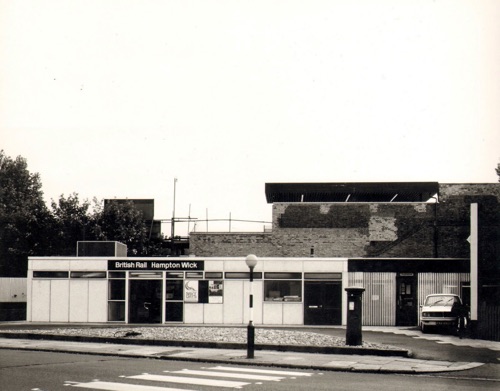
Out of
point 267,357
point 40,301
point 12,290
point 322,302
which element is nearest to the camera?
point 267,357

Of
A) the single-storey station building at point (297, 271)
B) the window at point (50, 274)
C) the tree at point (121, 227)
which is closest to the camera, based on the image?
the single-storey station building at point (297, 271)

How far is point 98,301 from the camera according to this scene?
4128 cm

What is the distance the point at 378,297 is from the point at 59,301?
1645 cm

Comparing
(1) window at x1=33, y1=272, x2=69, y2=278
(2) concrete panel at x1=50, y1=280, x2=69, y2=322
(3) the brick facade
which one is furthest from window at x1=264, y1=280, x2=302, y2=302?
(1) window at x1=33, y1=272, x2=69, y2=278

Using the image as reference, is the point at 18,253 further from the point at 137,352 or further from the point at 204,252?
the point at 137,352

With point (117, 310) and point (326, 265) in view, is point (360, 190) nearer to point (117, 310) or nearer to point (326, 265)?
point (326, 265)

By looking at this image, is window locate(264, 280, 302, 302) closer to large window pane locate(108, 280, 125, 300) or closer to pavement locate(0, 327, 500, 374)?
large window pane locate(108, 280, 125, 300)

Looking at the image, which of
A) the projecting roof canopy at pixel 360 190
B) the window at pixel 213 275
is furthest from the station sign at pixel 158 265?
the projecting roof canopy at pixel 360 190

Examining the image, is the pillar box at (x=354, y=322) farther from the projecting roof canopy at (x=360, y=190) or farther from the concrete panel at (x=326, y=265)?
the projecting roof canopy at (x=360, y=190)

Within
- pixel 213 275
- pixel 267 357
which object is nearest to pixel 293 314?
pixel 213 275

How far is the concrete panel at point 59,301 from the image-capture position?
4147 cm

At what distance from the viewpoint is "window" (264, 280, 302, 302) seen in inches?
1578

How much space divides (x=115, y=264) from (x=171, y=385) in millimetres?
26264

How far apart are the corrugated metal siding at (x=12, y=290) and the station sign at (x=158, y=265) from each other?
504 inches
